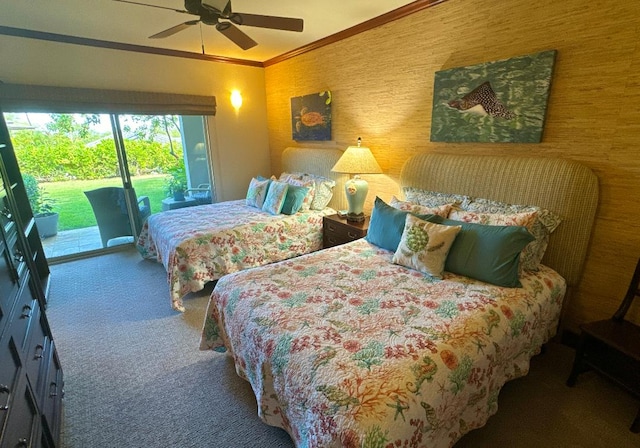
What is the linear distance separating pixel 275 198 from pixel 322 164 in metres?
0.75

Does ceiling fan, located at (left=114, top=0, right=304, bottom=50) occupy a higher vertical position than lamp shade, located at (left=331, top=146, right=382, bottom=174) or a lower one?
higher

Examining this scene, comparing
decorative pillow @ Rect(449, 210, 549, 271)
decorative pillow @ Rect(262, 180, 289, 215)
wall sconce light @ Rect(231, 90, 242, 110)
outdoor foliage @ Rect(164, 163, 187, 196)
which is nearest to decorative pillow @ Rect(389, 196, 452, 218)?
decorative pillow @ Rect(449, 210, 549, 271)

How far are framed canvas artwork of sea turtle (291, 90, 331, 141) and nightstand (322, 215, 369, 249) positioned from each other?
1083 millimetres

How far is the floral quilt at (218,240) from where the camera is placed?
9.02 ft

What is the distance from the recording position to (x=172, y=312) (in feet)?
8.84

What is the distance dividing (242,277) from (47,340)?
1126 mm

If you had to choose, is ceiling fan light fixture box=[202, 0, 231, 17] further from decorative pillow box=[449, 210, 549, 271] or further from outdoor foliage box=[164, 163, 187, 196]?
outdoor foliage box=[164, 163, 187, 196]

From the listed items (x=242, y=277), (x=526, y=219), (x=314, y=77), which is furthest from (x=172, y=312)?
(x=314, y=77)

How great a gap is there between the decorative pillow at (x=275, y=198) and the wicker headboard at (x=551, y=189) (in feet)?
5.85

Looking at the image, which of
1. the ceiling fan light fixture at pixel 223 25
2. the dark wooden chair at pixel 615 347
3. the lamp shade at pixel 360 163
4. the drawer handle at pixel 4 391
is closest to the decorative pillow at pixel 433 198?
the lamp shade at pixel 360 163

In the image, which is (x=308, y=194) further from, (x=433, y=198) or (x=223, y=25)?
(x=223, y=25)

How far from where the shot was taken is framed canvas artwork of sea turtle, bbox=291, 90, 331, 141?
3641 mm

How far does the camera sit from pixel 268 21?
2.05 m

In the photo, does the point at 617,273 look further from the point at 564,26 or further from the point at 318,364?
the point at 318,364
